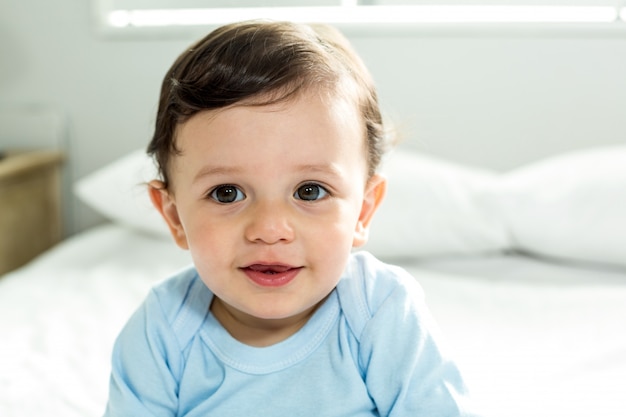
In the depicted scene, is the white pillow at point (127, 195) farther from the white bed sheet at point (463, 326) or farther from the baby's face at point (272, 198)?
the baby's face at point (272, 198)

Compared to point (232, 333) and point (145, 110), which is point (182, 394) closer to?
point (232, 333)

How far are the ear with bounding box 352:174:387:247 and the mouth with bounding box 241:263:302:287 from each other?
144 mm

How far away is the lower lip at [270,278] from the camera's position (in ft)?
2.92

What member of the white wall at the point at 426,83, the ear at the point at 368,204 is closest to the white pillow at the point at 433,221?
the white wall at the point at 426,83

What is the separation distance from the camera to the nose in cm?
85

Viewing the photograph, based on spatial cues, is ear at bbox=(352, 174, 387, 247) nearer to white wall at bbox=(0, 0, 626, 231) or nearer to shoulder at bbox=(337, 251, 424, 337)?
shoulder at bbox=(337, 251, 424, 337)

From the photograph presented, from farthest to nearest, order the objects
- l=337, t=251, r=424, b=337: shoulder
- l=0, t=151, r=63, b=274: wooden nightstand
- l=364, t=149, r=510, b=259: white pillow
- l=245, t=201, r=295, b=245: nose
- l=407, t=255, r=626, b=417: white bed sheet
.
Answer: l=0, t=151, r=63, b=274: wooden nightstand → l=364, t=149, r=510, b=259: white pillow → l=407, t=255, r=626, b=417: white bed sheet → l=337, t=251, r=424, b=337: shoulder → l=245, t=201, r=295, b=245: nose

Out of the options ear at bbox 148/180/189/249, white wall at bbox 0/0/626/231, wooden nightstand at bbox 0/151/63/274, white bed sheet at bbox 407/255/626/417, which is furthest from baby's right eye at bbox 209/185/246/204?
Answer: wooden nightstand at bbox 0/151/63/274

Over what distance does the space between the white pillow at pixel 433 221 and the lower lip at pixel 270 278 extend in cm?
96

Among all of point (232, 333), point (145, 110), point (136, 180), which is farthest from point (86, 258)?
point (232, 333)

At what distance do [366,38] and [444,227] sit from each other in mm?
700

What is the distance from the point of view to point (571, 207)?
175 cm

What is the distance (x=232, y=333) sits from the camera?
3.37 ft

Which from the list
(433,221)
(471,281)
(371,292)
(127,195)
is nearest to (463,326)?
(471,281)
